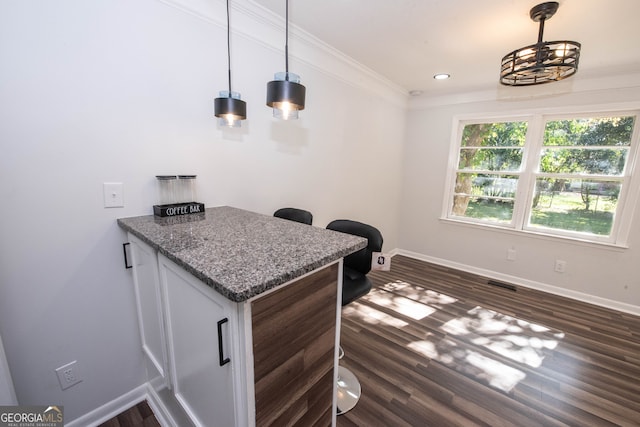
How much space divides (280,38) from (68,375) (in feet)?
8.06

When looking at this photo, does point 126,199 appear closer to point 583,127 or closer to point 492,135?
point 492,135

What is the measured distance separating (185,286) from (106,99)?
107cm

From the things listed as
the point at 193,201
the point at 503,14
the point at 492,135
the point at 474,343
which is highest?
the point at 503,14

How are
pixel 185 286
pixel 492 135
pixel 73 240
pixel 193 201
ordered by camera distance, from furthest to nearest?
1. pixel 492 135
2. pixel 193 201
3. pixel 73 240
4. pixel 185 286

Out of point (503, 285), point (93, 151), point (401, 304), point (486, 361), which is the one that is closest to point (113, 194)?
point (93, 151)

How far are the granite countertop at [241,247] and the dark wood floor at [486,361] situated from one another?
112 centimetres

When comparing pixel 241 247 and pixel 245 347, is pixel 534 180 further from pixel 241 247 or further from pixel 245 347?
pixel 245 347

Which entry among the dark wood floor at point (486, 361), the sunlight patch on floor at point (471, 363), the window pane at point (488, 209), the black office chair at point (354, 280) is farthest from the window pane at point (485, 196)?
the black office chair at point (354, 280)

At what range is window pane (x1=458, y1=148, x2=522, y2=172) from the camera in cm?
321

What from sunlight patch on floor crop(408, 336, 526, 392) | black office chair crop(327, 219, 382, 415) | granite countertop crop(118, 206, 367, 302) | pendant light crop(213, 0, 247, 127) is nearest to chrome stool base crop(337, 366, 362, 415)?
black office chair crop(327, 219, 382, 415)

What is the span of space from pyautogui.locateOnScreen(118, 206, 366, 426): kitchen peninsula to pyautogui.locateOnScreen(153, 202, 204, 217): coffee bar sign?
0.12 meters

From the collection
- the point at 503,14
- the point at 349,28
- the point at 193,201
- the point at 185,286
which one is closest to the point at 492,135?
the point at 503,14

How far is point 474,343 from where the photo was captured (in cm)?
209

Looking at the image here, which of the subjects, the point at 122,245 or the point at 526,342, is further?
the point at 526,342
